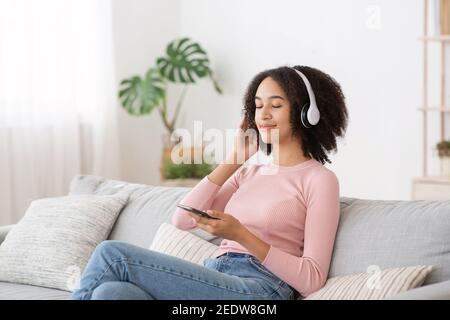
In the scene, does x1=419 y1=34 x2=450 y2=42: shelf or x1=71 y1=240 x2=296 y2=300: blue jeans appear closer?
x1=71 y1=240 x2=296 y2=300: blue jeans

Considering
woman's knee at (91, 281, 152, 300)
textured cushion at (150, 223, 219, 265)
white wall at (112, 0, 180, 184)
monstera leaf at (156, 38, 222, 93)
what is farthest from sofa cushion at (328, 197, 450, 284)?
white wall at (112, 0, 180, 184)

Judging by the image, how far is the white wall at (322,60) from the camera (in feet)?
13.8

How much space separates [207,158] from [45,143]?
0.96m

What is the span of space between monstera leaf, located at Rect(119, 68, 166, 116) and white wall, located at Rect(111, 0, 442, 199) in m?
0.23

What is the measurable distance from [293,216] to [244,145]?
0.31m

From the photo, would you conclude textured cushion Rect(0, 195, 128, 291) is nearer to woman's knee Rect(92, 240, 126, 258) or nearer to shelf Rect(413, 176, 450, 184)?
woman's knee Rect(92, 240, 126, 258)

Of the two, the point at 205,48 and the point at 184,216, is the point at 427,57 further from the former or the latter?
the point at 184,216

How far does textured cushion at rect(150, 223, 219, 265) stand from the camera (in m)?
2.24

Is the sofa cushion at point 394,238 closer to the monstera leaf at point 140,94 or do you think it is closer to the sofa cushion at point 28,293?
the sofa cushion at point 28,293

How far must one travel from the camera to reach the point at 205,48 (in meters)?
5.13

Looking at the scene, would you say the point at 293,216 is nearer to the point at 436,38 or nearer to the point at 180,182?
the point at 436,38
